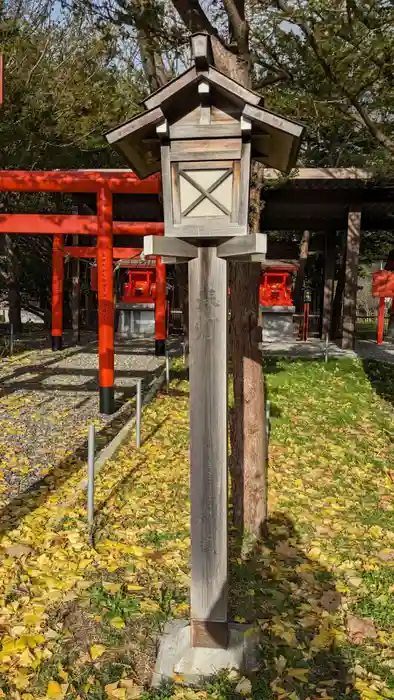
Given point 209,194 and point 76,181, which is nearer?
point 209,194

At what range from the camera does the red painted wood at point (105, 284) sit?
8.71m

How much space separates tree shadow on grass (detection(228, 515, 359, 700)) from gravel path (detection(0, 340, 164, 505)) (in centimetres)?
258

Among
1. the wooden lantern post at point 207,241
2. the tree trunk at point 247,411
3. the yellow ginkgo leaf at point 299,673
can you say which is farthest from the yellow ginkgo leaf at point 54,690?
the tree trunk at point 247,411

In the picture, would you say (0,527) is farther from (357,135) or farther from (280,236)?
(280,236)

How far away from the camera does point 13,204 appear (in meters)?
18.8

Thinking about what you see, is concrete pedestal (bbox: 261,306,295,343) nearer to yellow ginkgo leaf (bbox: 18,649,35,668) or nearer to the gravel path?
the gravel path

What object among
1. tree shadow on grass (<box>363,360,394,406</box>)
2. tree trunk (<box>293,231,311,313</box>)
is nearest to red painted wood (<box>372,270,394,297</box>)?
tree shadow on grass (<box>363,360,394,406</box>)

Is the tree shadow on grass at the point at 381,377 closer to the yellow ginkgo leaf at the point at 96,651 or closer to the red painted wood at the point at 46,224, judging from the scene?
the red painted wood at the point at 46,224

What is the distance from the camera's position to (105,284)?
347 inches

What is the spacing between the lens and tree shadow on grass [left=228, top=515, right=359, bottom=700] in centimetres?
307

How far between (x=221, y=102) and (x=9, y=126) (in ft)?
32.4

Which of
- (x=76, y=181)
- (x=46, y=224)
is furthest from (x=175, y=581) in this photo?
(x=46, y=224)

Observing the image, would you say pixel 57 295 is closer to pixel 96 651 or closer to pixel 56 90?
pixel 56 90

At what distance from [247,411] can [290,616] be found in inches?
66.2
